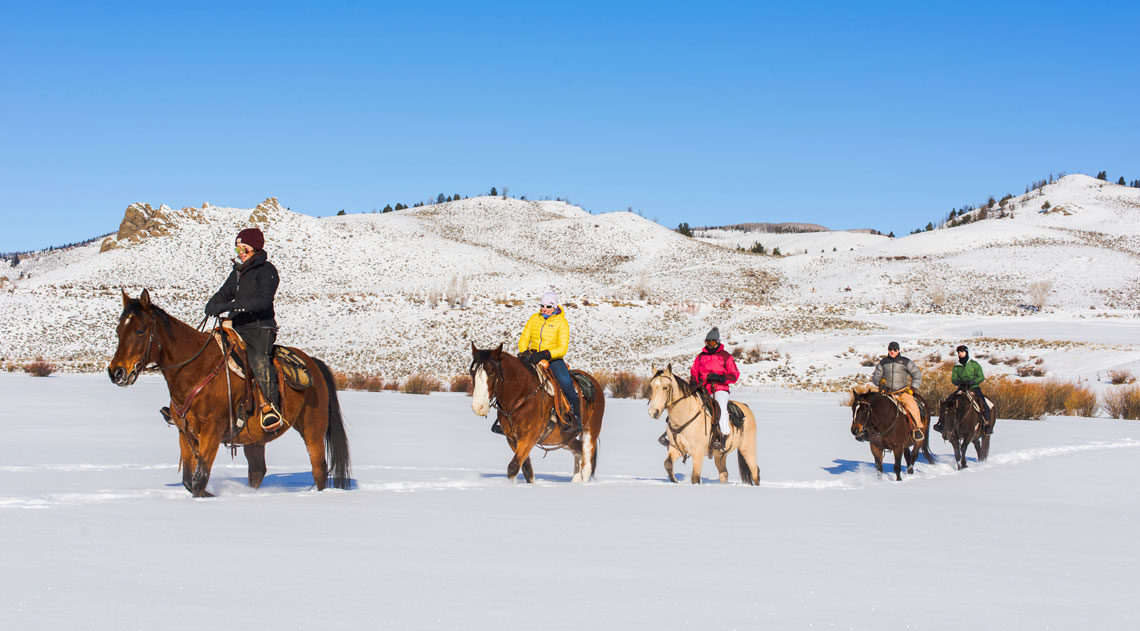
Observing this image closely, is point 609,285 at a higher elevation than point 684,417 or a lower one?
higher

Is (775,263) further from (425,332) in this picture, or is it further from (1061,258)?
(425,332)

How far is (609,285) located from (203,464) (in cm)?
8560

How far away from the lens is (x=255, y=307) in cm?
860

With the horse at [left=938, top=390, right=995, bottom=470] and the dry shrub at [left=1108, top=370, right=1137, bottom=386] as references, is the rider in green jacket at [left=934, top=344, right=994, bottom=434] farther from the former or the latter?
the dry shrub at [left=1108, top=370, right=1137, bottom=386]

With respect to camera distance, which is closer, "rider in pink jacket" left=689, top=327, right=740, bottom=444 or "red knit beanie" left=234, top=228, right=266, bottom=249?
"red knit beanie" left=234, top=228, right=266, bottom=249

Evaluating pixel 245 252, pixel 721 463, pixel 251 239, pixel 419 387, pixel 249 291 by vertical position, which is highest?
pixel 251 239

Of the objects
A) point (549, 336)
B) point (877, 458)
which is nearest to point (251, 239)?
point (549, 336)

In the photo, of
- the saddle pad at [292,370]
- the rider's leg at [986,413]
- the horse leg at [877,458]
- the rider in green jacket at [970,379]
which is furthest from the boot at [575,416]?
the rider's leg at [986,413]

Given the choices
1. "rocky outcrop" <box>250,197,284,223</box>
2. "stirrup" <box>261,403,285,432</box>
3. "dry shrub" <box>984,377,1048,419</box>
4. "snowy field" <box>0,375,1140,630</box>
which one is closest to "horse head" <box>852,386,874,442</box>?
"snowy field" <box>0,375,1140,630</box>

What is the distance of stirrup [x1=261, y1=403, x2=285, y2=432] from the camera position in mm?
8781

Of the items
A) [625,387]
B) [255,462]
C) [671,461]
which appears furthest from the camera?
[625,387]

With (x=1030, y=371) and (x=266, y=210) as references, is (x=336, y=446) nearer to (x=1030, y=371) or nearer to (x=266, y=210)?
(x=1030, y=371)

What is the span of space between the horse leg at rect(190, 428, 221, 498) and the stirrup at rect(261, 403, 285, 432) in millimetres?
553

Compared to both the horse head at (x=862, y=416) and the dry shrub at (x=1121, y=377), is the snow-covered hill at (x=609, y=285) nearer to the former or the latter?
the dry shrub at (x=1121, y=377)
